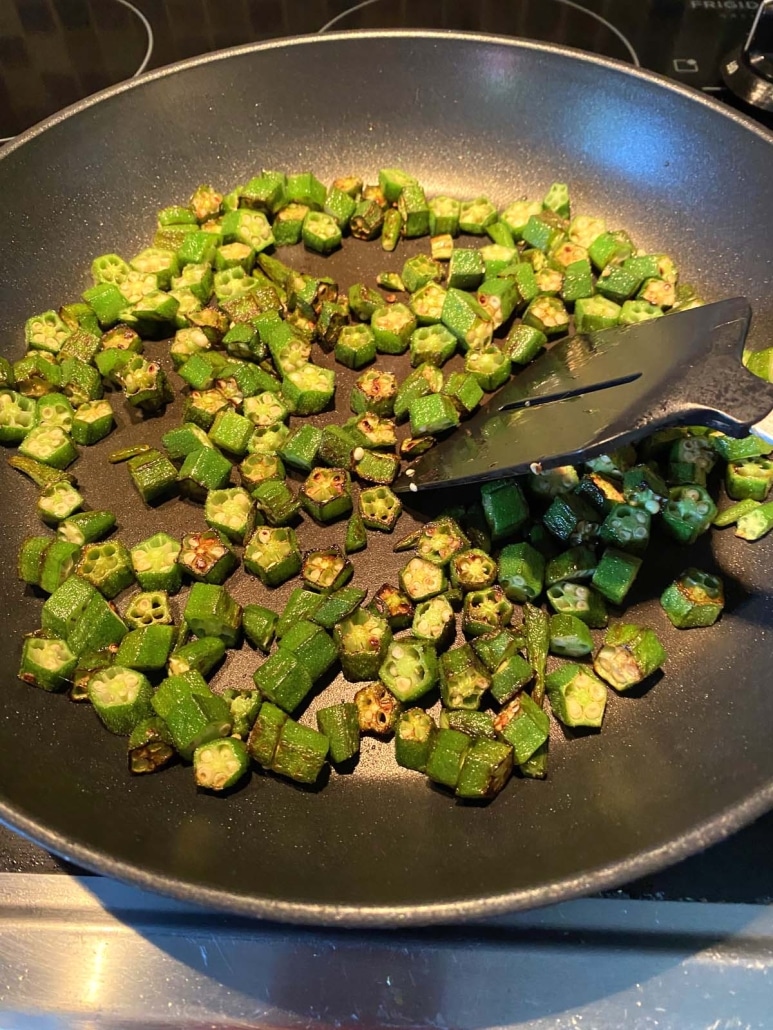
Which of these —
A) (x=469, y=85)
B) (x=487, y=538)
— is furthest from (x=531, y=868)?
(x=469, y=85)

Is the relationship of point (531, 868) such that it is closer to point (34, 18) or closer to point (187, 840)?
point (187, 840)

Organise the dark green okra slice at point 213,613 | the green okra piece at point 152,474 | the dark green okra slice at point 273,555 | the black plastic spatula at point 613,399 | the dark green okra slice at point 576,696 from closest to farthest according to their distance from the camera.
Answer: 1. the black plastic spatula at point 613,399
2. the dark green okra slice at point 576,696
3. the dark green okra slice at point 213,613
4. the dark green okra slice at point 273,555
5. the green okra piece at point 152,474

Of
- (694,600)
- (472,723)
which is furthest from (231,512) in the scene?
(694,600)

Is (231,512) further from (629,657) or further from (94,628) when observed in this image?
(629,657)

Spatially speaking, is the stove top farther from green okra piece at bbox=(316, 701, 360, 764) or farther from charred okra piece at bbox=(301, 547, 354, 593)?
green okra piece at bbox=(316, 701, 360, 764)

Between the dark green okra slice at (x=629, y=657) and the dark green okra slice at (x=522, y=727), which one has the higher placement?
the dark green okra slice at (x=629, y=657)

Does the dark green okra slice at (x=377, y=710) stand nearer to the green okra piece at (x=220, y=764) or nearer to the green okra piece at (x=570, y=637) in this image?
the green okra piece at (x=220, y=764)

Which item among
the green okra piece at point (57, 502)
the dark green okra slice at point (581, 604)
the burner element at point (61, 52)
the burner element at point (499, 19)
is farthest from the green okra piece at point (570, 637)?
the burner element at point (61, 52)
